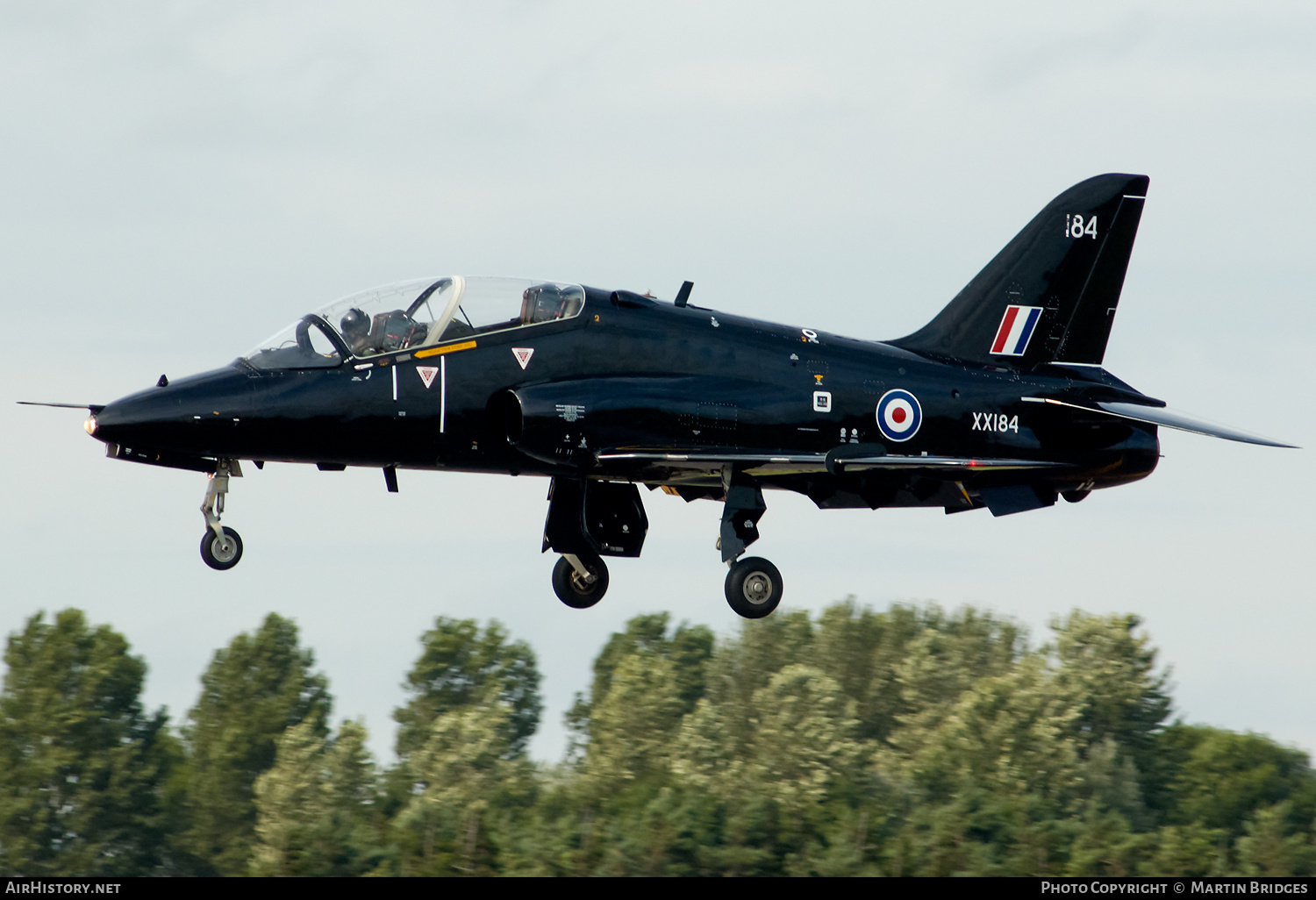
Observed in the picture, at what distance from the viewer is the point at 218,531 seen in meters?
20.3

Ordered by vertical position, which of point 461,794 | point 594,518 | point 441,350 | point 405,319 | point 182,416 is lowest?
point 461,794

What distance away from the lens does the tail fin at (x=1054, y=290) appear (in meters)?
24.8

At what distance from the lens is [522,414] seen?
66.9 feet

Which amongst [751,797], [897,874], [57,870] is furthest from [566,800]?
[57,870]

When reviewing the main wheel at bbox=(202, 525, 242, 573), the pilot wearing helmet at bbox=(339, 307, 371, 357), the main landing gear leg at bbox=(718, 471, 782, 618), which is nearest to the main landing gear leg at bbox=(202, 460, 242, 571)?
the main wheel at bbox=(202, 525, 242, 573)

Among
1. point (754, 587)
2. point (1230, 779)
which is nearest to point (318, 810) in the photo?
point (1230, 779)

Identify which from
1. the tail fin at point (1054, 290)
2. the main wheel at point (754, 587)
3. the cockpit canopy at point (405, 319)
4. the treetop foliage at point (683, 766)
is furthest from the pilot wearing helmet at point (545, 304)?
the treetop foliage at point (683, 766)

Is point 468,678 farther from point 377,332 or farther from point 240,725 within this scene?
point 377,332

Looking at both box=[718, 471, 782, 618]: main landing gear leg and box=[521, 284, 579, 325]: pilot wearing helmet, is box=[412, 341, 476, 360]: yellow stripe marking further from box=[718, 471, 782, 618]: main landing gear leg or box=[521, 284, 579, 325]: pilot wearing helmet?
box=[718, 471, 782, 618]: main landing gear leg

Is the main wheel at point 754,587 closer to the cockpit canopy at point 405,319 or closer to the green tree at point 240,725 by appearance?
the cockpit canopy at point 405,319

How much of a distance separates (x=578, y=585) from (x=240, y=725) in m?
67.5

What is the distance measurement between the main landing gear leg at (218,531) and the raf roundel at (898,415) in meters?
8.69

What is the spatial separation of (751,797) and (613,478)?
4754cm

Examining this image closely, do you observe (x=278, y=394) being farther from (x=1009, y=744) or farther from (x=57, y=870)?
(x=57, y=870)
